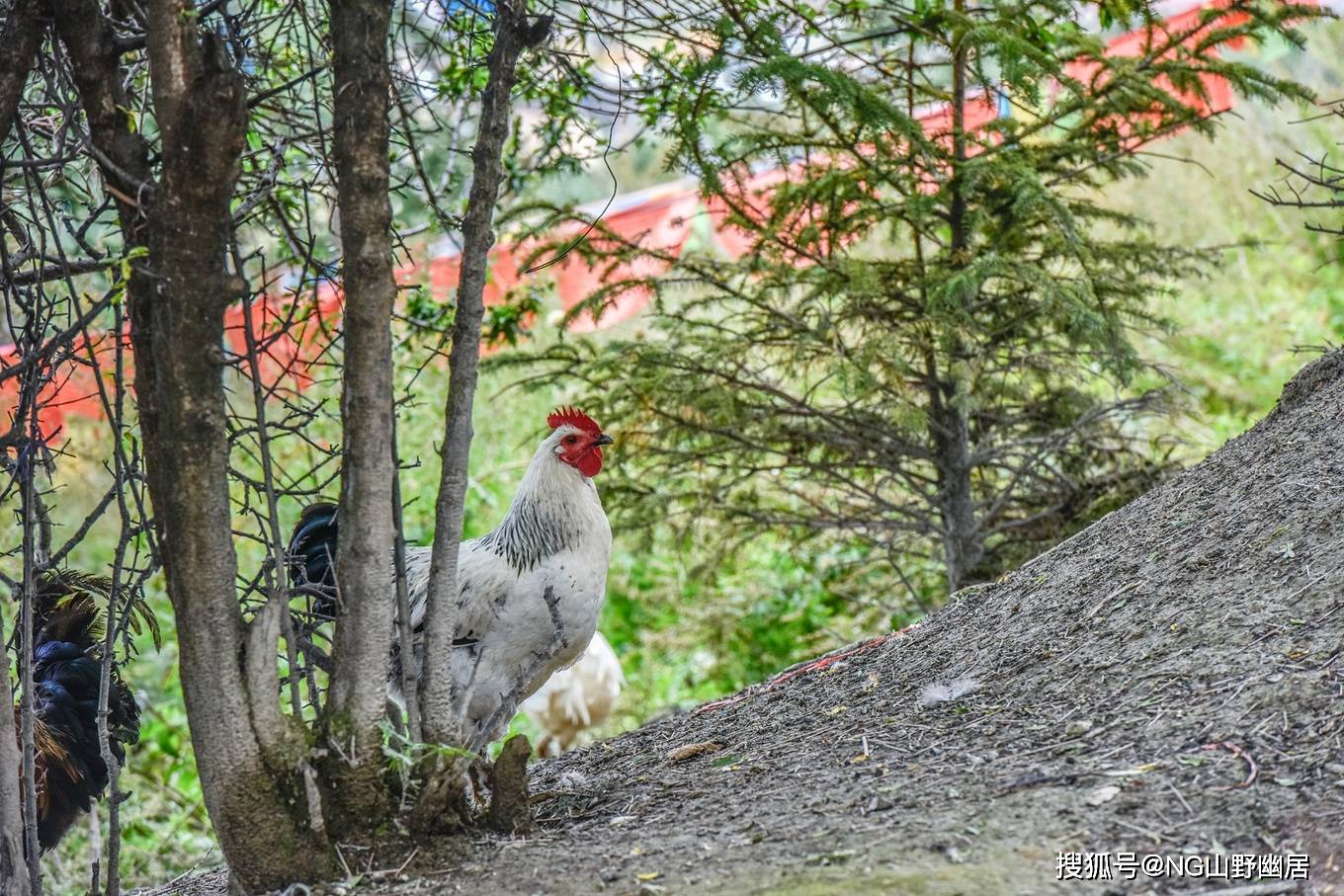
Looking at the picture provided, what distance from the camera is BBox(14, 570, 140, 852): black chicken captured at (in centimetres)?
481

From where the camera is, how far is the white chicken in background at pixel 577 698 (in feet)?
27.5

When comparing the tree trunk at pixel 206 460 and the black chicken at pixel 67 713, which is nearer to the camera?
the tree trunk at pixel 206 460

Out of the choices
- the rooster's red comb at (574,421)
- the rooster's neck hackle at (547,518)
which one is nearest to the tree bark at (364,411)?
the rooster's neck hackle at (547,518)

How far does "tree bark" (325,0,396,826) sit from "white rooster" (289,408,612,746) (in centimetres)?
117

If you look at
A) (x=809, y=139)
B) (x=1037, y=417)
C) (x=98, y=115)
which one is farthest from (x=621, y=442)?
(x=98, y=115)

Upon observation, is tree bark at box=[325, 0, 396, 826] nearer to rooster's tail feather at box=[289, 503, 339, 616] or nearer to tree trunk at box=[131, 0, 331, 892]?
tree trunk at box=[131, 0, 331, 892]

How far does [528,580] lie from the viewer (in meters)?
4.44

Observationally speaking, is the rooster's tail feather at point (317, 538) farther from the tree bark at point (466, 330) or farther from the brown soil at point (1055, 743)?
the tree bark at point (466, 330)

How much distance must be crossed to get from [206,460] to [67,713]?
9.10 feet

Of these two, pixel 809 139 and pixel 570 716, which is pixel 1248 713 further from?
pixel 570 716

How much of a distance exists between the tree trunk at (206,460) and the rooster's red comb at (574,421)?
7.21 feet

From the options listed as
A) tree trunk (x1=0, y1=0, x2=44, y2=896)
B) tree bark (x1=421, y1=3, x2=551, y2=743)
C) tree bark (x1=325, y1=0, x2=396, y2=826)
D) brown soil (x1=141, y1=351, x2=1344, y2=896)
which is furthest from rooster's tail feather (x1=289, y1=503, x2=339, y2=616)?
tree bark (x1=325, y1=0, x2=396, y2=826)

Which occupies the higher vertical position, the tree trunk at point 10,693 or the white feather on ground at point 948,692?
the tree trunk at point 10,693

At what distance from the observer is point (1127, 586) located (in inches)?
147
